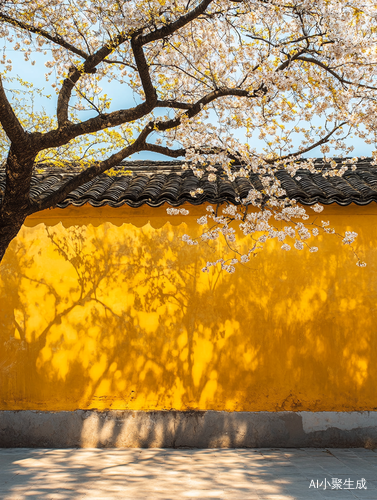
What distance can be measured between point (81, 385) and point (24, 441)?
3.67 feet

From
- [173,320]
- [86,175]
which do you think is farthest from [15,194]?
[173,320]

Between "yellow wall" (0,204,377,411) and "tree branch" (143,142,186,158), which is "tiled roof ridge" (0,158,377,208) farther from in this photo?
"tree branch" (143,142,186,158)

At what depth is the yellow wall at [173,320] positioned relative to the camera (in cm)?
569

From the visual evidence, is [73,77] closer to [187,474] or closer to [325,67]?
[325,67]

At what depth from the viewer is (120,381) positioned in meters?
5.72

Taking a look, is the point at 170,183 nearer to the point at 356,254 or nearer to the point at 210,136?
the point at 210,136

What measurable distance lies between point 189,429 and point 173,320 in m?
1.58

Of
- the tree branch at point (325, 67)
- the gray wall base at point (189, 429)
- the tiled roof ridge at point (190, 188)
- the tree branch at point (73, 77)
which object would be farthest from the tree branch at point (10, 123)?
the gray wall base at point (189, 429)

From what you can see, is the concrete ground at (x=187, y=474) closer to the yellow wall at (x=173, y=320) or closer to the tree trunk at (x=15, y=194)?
the yellow wall at (x=173, y=320)

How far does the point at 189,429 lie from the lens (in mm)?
5574

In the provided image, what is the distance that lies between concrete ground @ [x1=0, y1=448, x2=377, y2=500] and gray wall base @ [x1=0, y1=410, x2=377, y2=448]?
14cm

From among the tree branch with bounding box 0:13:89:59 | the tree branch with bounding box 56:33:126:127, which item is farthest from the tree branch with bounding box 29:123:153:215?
the tree branch with bounding box 0:13:89:59

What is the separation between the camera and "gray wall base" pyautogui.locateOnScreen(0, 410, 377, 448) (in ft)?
18.2

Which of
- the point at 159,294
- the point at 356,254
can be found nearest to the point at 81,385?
the point at 159,294
